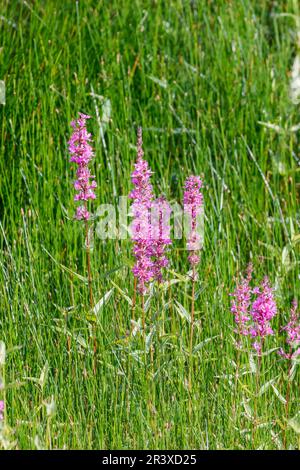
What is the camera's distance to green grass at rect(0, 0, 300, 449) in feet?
8.73

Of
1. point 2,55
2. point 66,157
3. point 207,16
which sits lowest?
point 66,157

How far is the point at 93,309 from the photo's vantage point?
2.65 metres

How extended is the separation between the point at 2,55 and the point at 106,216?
104 cm

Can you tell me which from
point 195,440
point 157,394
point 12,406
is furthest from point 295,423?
point 12,406

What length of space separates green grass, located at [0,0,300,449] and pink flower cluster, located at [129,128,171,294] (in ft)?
0.20

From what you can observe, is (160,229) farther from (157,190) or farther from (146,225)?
(157,190)

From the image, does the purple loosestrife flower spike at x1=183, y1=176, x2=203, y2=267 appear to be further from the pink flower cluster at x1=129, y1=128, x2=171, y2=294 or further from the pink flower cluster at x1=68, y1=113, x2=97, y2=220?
the pink flower cluster at x1=68, y1=113, x2=97, y2=220

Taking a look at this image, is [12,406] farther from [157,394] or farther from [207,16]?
[207,16]

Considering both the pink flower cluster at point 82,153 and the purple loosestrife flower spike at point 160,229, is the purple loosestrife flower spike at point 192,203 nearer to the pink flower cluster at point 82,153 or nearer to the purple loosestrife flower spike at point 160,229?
the purple loosestrife flower spike at point 160,229

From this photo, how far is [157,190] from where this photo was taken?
385 centimetres

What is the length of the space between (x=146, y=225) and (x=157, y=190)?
142cm

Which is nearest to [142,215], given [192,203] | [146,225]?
[146,225]

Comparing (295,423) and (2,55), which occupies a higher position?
(2,55)

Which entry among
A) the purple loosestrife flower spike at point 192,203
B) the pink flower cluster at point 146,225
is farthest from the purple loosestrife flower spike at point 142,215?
the purple loosestrife flower spike at point 192,203
